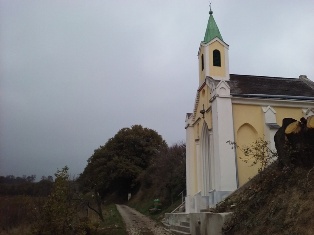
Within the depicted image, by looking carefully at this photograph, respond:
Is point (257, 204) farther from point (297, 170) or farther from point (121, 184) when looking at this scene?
point (121, 184)

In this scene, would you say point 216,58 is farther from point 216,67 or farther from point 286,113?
point 286,113

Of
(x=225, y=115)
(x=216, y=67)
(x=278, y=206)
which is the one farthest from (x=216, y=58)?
(x=278, y=206)

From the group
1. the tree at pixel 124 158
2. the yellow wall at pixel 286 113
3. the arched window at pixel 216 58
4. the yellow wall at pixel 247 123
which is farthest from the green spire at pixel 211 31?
the tree at pixel 124 158

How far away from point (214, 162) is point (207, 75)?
641 centimetres

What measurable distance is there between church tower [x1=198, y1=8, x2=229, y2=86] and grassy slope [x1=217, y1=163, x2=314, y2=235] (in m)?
14.0

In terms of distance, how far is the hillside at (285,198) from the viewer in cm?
775

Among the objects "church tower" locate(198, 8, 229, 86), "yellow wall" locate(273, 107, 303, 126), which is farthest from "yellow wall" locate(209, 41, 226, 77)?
"yellow wall" locate(273, 107, 303, 126)

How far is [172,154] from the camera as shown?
34.9m

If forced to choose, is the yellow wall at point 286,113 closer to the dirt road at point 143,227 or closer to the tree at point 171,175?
the dirt road at point 143,227

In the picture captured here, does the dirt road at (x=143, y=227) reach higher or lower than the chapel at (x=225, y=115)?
lower

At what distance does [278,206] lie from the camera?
8.66m

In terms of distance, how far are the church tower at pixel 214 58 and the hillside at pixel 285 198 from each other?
14117mm

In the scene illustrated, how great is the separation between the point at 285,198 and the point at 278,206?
285mm

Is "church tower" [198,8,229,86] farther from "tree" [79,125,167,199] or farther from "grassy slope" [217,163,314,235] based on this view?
"tree" [79,125,167,199]
